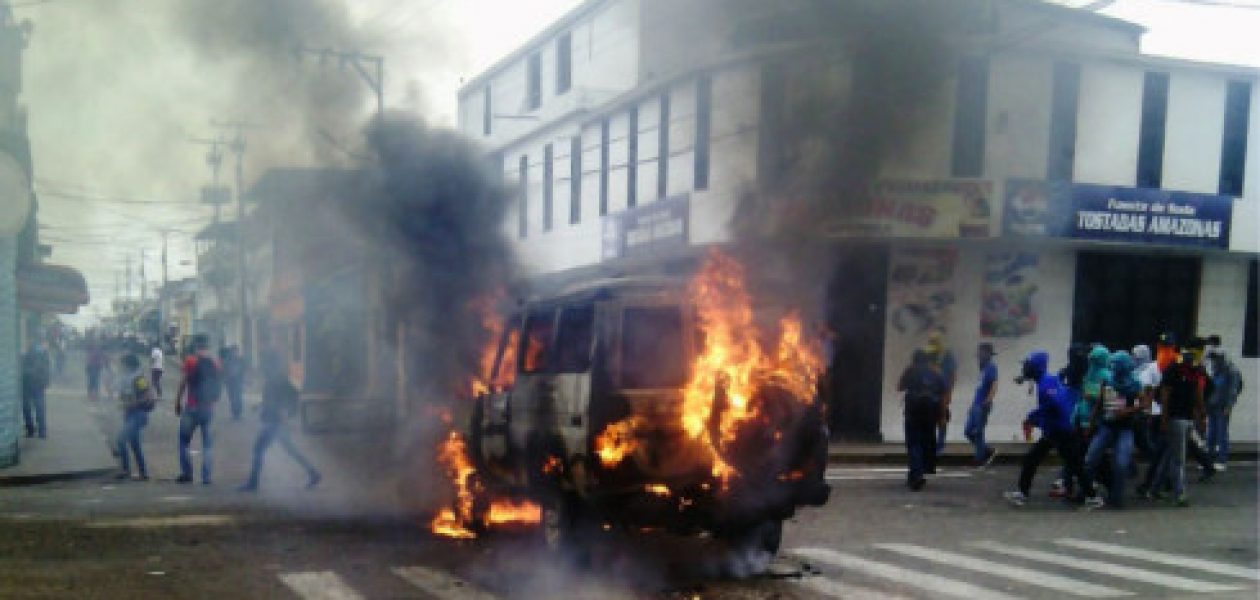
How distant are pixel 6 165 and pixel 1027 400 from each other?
52.8ft

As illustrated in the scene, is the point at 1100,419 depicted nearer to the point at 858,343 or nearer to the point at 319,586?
the point at 858,343

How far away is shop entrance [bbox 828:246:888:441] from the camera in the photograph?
1560 cm

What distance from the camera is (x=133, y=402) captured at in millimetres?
11125

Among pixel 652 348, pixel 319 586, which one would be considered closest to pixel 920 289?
pixel 652 348

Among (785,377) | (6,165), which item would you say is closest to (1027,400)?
(785,377)

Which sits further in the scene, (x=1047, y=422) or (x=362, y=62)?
(x=362, y=62)

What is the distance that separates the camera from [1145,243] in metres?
15.9

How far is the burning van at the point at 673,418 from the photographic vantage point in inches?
241

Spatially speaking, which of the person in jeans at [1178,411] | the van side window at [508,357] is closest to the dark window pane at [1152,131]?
the person in jeans at [1178,411]

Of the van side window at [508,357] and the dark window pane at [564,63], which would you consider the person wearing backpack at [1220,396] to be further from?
the dark window pane at [564,63]

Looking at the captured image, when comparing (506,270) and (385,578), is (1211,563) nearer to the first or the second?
(385,578)

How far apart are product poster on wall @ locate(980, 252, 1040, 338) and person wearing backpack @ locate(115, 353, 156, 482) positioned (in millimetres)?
13077

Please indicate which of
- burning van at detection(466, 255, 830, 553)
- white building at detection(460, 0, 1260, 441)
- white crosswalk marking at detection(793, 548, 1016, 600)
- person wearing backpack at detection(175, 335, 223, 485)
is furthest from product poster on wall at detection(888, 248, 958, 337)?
person wearing backpack at detection(175, 335, 223, 485)

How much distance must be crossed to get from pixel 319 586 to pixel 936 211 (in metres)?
11.7
